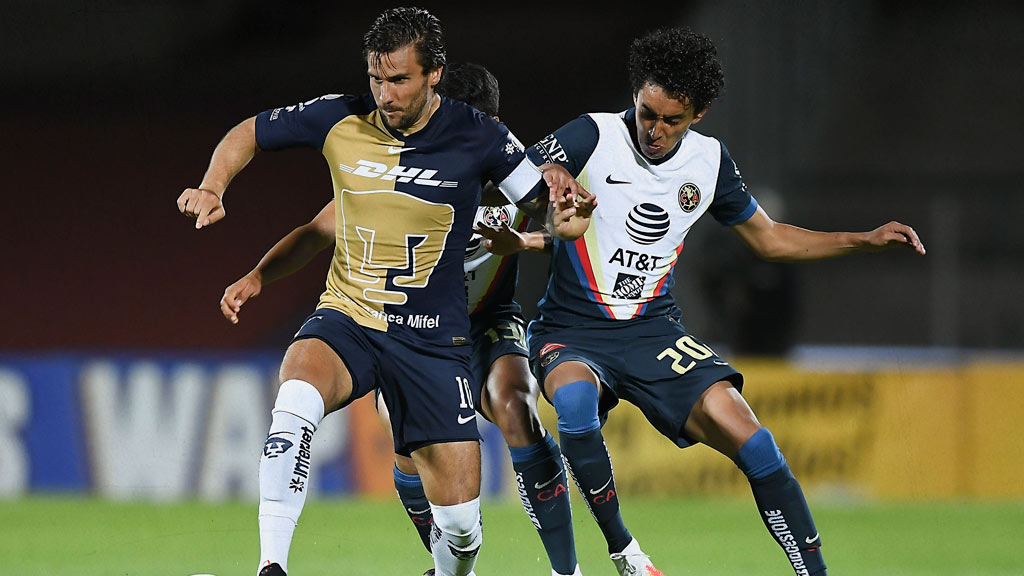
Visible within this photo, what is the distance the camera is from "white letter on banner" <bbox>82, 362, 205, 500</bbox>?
10.0 m

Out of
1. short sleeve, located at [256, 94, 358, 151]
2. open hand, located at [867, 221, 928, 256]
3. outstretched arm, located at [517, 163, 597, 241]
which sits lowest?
open hand, located at [867, 221, 928, 256]

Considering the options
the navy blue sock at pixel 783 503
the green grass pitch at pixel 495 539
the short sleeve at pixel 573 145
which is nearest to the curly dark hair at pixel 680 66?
the short sleeve at pixel 573 145

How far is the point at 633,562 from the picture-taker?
5051mm

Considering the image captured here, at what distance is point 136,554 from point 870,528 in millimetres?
4889

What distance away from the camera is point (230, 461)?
998 centimetres

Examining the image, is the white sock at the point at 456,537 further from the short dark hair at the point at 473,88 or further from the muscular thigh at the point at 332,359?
the short dark hair at the point at 473,88

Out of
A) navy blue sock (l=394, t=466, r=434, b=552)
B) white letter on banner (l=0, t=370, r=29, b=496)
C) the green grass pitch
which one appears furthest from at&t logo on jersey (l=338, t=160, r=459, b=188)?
white letter on banner (l=0, t=370, r=29, b=496)

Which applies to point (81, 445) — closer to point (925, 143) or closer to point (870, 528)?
point (870, 528)

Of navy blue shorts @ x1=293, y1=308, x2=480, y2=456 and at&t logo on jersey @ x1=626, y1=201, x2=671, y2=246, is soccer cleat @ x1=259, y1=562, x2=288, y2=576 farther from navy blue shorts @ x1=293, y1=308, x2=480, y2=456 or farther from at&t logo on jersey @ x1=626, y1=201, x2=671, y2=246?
at&t logo on jersey @ x1=626, y1=201, x2=671, y2=246

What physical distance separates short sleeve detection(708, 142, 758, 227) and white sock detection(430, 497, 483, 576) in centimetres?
161

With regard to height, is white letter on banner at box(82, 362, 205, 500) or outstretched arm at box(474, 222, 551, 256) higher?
outstretched arm at box(474, 222, 551, 256)

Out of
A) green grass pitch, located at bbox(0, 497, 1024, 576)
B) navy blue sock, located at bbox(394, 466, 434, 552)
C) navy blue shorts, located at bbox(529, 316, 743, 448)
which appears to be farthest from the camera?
green grass pitch, located at bbox(0, 497, 1024, 576)

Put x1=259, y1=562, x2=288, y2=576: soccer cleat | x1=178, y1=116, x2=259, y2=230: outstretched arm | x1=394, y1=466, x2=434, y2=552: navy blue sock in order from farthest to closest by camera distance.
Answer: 1. x1=394, y1=466, x2=434, y2=552: navy blue sock
2. x1=178, y1=116, x2=259, y2=230: outstretched arm
3. x1=259, y1=562, x2=288, y2=576: soccer cleat

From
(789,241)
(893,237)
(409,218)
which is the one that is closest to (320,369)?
(409,218)
